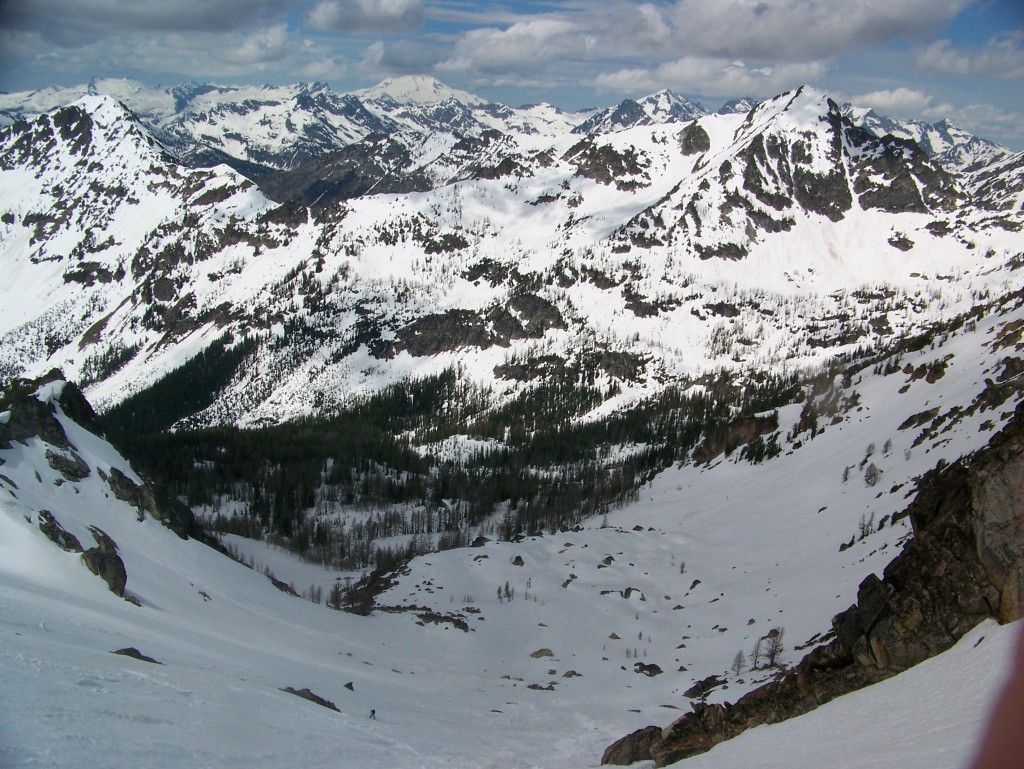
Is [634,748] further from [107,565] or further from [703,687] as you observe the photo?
[107,565]

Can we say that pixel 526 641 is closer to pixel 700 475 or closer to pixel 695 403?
pixel 700 475

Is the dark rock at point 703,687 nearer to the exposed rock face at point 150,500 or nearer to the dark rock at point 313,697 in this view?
the dark rock at point 313,697

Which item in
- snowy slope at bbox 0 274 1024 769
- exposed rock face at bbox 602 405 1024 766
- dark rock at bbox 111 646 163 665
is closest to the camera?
snowy slope at bbox 0 274 1024 769

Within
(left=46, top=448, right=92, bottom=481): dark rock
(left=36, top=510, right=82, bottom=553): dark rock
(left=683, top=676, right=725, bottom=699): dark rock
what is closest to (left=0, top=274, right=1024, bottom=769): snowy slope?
(left=36, top=510, right=82, bottom=553): dark rock

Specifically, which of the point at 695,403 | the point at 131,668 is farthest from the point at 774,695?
the point at 695,403

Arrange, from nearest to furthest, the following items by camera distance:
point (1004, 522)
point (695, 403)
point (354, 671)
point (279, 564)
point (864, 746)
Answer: point (864, 746) < point (1004, 522) < point (354, 671) < point (279, 564) < point (695, 403)

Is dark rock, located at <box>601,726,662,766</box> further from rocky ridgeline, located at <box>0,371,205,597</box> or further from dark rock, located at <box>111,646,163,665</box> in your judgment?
rocky ridgeline, located at <box>0,371,205,597</box>
